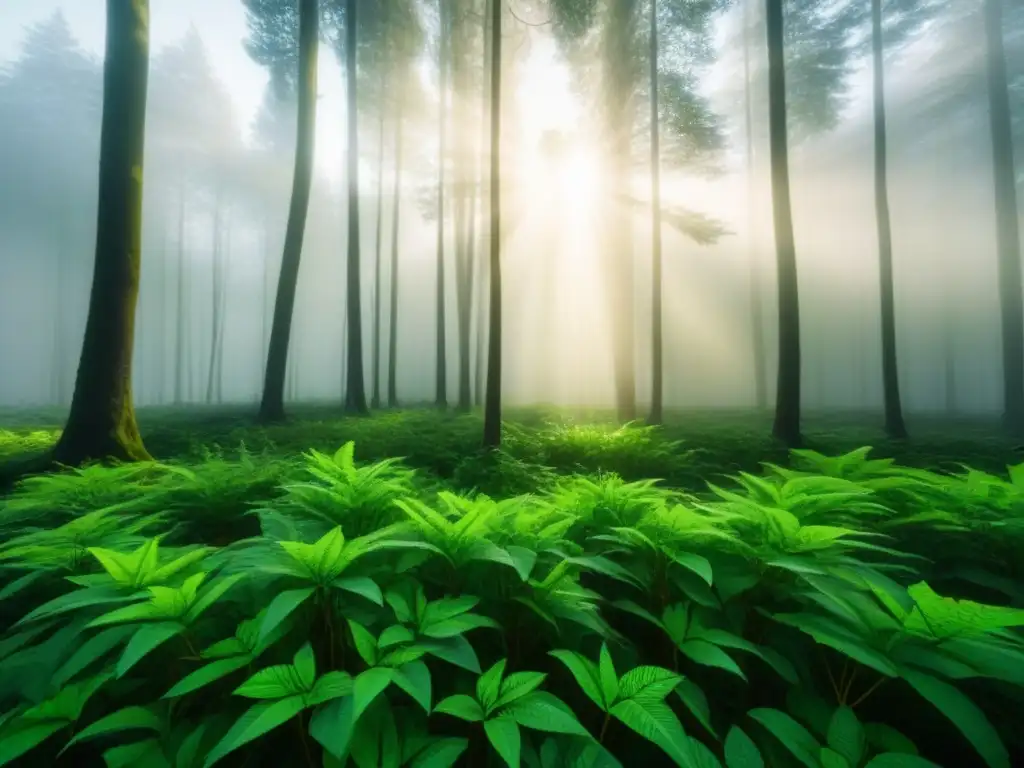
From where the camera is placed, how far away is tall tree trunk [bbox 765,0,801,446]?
9.19 metres

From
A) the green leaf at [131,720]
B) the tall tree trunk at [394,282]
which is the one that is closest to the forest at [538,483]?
the green leaf at [131,720]

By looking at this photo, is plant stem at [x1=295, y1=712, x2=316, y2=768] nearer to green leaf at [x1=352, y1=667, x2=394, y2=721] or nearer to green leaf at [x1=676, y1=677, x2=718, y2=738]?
green leaf at [x1=352, y1=667, x2=394, y2=721]

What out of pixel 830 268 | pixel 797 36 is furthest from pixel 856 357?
pixel 797 36

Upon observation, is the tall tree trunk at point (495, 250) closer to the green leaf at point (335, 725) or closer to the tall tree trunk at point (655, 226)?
the tall tree trunk at point (655, 226)

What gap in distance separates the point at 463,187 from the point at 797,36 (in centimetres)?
1302

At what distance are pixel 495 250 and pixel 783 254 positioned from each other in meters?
5.94

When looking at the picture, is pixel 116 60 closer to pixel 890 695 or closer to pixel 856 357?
pixel 890 695

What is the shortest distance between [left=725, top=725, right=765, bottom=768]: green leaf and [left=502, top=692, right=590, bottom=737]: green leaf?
42cm

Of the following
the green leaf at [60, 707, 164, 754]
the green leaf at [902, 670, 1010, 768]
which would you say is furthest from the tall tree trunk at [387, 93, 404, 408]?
the green leaf at [902, 670, 1010, 768]

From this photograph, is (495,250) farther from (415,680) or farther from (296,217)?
(415,680)

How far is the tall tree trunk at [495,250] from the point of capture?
320 inches

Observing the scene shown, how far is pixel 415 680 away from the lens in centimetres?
128

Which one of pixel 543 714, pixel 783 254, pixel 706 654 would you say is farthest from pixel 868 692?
pixel 783 254

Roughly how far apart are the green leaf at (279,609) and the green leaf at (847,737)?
163 cm
